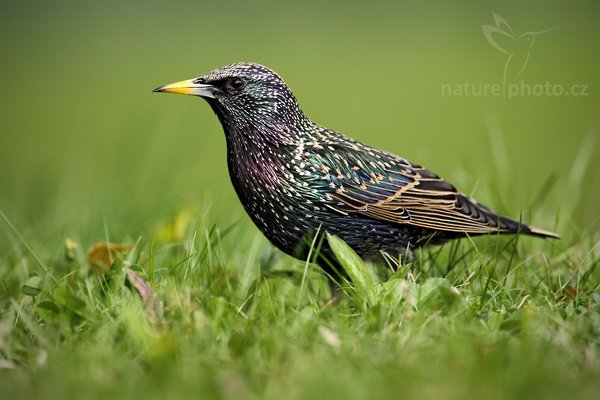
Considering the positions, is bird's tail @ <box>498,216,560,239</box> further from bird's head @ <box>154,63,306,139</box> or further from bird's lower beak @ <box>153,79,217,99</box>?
bird's lower beak @ <box>153,79,217,99</box>

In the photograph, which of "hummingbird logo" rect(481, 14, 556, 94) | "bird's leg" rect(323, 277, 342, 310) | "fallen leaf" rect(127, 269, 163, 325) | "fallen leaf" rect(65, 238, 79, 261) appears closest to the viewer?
"fallen leaf" rect(127, 269, 163, 325)

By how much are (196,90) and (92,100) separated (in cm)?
728

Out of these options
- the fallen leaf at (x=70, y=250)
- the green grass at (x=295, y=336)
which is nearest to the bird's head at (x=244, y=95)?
the green grass at (x=295, y=336)

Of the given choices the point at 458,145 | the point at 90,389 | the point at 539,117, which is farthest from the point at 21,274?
the point at 539,117

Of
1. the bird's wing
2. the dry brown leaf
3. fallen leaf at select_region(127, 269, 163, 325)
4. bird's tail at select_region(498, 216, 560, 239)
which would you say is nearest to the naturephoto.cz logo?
bird's tail at select_region(498, 216, 560, 239)

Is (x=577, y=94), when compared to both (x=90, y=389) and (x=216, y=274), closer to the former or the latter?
(x=216, y=274)

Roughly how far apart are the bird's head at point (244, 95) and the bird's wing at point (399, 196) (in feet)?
1.19

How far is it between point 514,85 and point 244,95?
7.05 meters

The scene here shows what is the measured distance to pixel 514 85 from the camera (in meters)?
10.4

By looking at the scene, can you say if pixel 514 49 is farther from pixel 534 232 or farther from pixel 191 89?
pixel 191 89

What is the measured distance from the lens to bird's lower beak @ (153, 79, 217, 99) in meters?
3.98

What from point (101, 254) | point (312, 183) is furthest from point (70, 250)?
point (312, 183)

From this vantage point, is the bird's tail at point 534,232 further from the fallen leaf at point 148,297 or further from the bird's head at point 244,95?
the fallen leaf at point 148,297

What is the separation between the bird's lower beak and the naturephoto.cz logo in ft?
19.4
